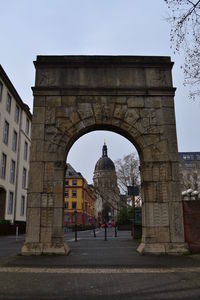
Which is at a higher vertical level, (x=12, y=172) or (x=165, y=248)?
(x=12, y=172)

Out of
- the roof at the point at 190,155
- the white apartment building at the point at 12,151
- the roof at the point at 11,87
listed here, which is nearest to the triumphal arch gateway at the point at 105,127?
the roof at the point at 11,87

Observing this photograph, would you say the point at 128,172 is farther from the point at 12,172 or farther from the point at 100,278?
the point at 100,278

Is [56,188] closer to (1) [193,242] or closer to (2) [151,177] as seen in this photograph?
(2) [151,177]

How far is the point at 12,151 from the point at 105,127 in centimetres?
2303

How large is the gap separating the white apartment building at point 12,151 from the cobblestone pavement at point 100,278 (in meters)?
22.1

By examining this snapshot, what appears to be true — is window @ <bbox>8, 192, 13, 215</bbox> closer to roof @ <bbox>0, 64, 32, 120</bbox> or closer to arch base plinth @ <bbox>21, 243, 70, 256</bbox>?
roof @ <bbox>0, 64, 32, 120</bbox>

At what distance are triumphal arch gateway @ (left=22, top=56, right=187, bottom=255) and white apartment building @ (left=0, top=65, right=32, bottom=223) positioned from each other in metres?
18.5

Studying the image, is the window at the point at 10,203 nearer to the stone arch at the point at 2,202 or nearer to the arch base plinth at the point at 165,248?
the stone arch at the point at 2,202

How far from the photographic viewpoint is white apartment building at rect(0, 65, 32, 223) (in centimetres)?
2938

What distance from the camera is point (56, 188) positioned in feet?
35.0

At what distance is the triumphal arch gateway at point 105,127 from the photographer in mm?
10281

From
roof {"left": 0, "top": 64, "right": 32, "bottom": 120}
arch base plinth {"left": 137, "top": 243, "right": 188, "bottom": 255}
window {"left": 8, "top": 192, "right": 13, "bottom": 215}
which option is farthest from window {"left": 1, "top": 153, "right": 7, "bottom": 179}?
arch base plinth {"left": 137, "top": 243, "right": 188, "bottom": 255}

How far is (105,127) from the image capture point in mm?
11898

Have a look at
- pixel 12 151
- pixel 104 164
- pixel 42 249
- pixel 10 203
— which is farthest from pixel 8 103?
pixel 104 164
